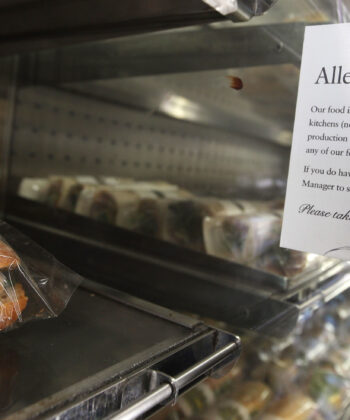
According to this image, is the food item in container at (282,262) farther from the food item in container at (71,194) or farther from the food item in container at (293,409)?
the food item in container at (71,194)

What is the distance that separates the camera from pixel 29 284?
0.65 meters

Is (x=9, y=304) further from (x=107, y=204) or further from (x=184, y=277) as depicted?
(x=107, y=204)

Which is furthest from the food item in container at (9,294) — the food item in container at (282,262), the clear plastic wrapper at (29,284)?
the food item in container at (282,262)

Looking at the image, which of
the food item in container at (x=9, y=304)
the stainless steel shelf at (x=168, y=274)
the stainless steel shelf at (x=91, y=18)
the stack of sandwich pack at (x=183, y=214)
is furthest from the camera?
the stack of sandwich pack at (x=183, y=214)

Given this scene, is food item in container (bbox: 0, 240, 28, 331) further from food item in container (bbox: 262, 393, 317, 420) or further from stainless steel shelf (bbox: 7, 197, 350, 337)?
food item in container (bbox: 262, 393, 317, 420)

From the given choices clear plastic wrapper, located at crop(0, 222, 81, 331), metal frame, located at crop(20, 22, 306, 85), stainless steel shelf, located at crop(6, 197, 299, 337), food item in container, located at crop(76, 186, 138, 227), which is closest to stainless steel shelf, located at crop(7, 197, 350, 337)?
stainless steel shelf, located at crop(6, 197, 299, 337)

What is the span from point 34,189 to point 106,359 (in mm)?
960

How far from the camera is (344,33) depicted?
1.99ft

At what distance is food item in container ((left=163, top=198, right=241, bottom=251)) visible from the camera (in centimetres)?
115

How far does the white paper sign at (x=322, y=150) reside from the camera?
1.98 feet

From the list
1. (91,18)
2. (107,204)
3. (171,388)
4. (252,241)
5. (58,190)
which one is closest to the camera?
(171,388)

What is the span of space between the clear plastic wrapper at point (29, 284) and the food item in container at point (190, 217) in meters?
0.47

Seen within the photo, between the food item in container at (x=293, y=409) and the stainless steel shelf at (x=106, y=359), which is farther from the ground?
the stainless steel shelf at (x=106, y=359)

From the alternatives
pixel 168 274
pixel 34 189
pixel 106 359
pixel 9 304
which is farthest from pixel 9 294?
pixel 34 189
